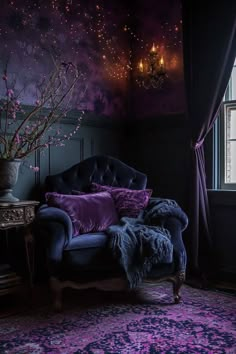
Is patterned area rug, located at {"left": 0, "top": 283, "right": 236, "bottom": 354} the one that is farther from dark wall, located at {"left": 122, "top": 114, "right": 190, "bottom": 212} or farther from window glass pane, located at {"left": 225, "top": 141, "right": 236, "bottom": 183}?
dark wall, located at {"left": 122, "top": 114, "right": 190, "bottom": 212}

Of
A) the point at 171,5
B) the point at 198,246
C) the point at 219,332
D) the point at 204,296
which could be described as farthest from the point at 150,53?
the point at 219,332

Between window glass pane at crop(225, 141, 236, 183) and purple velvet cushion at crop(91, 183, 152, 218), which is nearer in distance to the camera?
purple velvet cushion at crop(91, 183, 152, 218)

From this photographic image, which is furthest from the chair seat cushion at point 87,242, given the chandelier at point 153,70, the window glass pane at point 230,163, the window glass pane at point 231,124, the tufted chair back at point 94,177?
the chandelier at point 153,70

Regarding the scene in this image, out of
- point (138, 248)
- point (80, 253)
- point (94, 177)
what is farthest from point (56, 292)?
point (94, 177)

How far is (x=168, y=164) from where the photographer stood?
13.5 feet

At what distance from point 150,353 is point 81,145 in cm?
226

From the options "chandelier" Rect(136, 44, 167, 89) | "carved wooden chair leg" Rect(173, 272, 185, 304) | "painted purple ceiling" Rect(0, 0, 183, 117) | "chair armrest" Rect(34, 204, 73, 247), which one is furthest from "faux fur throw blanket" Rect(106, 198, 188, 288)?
"chandelier" Rect(136, 44, 167, 89)

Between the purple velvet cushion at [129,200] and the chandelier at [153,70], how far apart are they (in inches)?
49.7

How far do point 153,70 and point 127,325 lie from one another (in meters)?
2.57

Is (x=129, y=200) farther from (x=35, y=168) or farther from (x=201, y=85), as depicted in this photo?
(x=201, y=85)

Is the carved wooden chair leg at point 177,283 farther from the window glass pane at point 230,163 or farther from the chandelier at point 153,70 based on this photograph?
the chandelier at point 153,70

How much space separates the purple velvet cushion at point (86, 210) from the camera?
10.1 feet

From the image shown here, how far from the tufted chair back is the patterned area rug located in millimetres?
886

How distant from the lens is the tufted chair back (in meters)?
3.50
